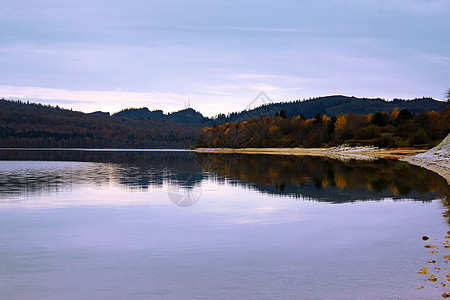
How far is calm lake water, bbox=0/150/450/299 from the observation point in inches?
348

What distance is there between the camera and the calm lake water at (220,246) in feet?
29.0

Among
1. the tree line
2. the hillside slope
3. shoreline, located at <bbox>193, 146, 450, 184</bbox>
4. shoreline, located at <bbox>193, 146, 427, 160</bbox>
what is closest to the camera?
the hillside slope

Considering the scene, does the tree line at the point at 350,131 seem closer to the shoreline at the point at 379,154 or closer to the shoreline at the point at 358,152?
the shoreline at the point at 358,152

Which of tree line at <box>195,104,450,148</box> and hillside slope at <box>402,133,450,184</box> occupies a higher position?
tree line at <box>195,104,450,148</box>

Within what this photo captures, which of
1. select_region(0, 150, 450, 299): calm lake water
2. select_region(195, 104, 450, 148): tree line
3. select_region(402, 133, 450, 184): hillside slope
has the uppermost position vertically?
select_region(195, 104, 450, 148): tree line

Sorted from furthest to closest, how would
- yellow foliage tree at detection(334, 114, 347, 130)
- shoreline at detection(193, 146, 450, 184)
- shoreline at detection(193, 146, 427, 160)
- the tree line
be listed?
yellow foliage tree at detection(334, 114, 347, 130)
the tree line
shoreline at detection(193, 146, 427, 160)
shoreline at detection(193, 146, 450, 184)

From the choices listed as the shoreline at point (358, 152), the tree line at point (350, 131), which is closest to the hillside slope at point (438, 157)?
the tree line at point (350, 131)

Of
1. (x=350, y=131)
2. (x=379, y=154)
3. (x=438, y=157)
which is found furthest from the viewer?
(x=350, y=131)

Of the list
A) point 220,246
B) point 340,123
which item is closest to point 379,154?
point 340,123

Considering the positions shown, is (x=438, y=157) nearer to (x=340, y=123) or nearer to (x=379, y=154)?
(x=379, y=154)

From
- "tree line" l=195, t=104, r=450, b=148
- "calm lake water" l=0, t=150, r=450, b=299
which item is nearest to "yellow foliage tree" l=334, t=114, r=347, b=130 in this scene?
"tree line" l=195, t=104, r=450, b=148

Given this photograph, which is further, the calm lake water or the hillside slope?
the hillside slope

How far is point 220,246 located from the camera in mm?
12602

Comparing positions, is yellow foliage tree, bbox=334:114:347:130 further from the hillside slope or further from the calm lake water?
the calm lake water
